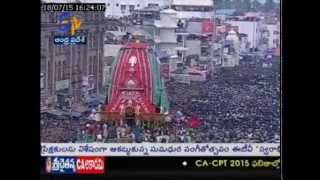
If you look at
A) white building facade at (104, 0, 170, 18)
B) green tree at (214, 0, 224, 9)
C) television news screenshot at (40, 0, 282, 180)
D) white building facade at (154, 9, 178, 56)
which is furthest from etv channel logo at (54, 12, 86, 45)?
green tree at (214, 0, 224, 9)

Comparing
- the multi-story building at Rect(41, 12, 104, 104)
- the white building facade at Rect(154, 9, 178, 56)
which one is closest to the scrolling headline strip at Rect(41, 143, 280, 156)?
the multi-story building at Rect(41, 12, 104, 104)

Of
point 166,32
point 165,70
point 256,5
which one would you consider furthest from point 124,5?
point 256,5

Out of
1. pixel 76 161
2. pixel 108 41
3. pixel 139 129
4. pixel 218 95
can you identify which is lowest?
pixel 76 161

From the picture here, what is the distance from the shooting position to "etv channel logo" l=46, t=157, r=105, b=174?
185cm

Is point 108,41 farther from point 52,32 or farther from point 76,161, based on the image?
point 76,161

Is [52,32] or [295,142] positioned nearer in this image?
[52,32]

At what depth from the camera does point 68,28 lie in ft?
5.98

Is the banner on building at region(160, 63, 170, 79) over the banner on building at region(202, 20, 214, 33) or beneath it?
beneath

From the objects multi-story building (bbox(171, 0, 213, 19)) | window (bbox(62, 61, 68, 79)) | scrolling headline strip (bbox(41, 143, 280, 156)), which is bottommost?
scrolling headline strip (bbox(41, 143, 280, 156))

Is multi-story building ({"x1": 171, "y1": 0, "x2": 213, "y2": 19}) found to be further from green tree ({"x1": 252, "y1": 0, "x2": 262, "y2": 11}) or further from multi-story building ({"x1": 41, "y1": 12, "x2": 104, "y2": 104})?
multi-story building ({"x1": 41, "y1": 12, "x2": 104, "y2": 104})

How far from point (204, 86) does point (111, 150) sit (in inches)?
17.7

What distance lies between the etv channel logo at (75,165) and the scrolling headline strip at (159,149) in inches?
0.8

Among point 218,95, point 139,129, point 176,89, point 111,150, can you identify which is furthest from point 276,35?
point 111,150
